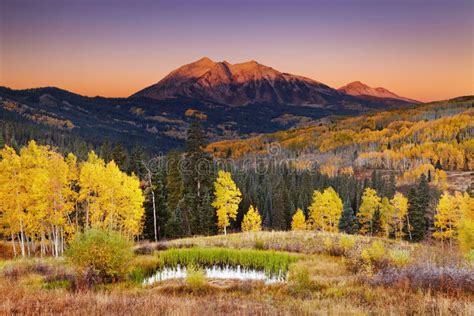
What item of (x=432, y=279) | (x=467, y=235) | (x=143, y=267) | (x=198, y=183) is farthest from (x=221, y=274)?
(x=467, y=235)

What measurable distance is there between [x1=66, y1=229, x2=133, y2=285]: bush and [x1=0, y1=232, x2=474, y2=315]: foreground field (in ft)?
3.15

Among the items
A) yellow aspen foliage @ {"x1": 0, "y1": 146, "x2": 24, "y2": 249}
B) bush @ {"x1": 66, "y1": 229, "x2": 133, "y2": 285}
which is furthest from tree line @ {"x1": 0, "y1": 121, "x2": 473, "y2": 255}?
bush @ {"x1": 66, "y1": 229, "x2": 133, "y2": 285}

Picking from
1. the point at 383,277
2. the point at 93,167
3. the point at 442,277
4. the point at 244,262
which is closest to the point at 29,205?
the point at 93,167

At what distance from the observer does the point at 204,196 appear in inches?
2047

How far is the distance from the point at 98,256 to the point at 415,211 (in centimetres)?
6348

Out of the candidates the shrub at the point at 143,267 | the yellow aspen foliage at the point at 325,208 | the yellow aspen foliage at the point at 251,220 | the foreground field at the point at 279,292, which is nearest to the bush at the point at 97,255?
the foreground field at the point at 279,292

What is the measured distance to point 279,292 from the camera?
15.7 m

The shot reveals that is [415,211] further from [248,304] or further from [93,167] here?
[248,304]

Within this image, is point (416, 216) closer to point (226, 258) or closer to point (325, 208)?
point (325, 208)

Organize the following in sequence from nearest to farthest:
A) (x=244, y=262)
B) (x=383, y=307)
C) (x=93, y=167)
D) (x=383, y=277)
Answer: (x=383, y=307)
(x=383, y=277)
(x=244, y=262)
(x=93, y=167)

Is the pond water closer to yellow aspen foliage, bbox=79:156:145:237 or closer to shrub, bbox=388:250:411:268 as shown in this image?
shrub, bbox=388:250:411:268

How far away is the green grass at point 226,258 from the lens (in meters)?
25.5

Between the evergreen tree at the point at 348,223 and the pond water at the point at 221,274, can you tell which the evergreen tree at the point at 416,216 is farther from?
the pond water at the point at 221,274

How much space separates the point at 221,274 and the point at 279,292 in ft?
26.3
